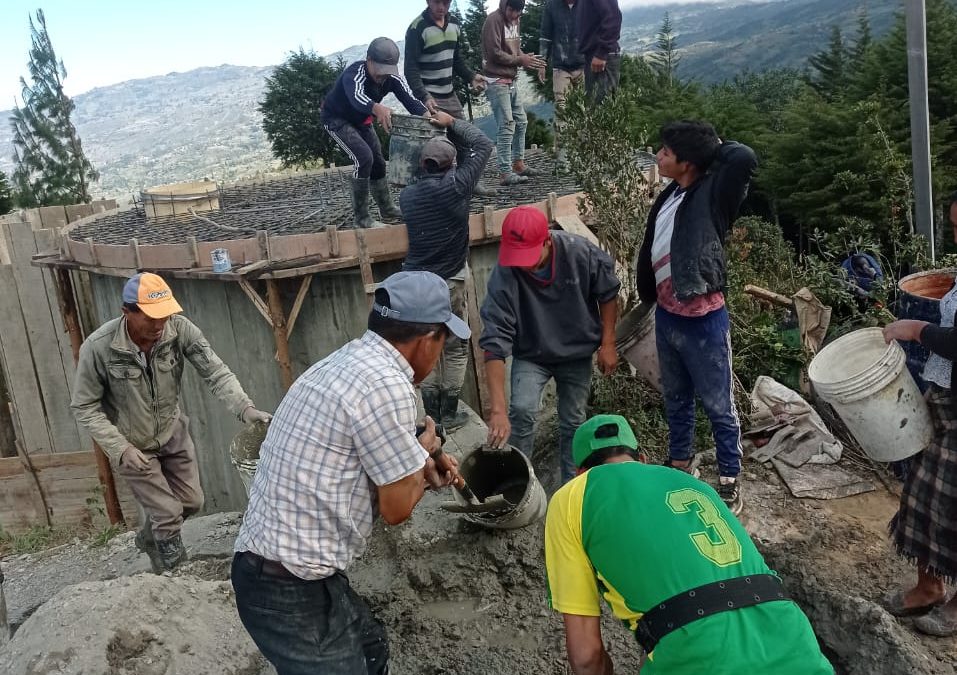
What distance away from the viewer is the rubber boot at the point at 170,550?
14.6ft

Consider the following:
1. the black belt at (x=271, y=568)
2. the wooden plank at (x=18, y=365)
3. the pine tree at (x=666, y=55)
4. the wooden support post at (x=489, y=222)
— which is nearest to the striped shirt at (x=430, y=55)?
the wooden support post at (x=489, y=222)

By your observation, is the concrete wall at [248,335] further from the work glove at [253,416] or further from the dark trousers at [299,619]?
the dark trousers at [299,619]

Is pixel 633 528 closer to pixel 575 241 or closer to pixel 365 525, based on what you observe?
pixel 365 525

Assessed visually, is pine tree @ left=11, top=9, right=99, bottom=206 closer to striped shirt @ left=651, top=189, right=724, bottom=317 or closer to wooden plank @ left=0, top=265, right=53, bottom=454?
wooden plank @ left=0, top=265, right=53, bottom=454

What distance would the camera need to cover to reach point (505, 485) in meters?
4.52

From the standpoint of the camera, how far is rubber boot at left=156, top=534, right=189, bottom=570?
4.44m

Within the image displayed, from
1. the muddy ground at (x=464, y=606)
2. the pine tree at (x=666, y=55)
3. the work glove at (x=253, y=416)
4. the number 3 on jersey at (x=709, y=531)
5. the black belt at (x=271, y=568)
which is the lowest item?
the muddy ground at (x=464, y=606)

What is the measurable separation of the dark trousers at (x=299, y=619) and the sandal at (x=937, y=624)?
2400 millimetres

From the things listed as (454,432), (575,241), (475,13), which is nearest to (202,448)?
(454,432)

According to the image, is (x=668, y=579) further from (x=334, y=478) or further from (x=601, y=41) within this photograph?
(x=601, y=41)

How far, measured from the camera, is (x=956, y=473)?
2.99m

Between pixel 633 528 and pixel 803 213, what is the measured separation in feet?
62.5

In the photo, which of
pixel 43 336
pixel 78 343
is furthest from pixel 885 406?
pixel 43 336

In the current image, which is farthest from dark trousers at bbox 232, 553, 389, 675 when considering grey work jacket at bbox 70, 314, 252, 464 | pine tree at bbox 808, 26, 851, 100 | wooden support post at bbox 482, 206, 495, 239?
pine tree at bbox 808, 26, 851, 100
